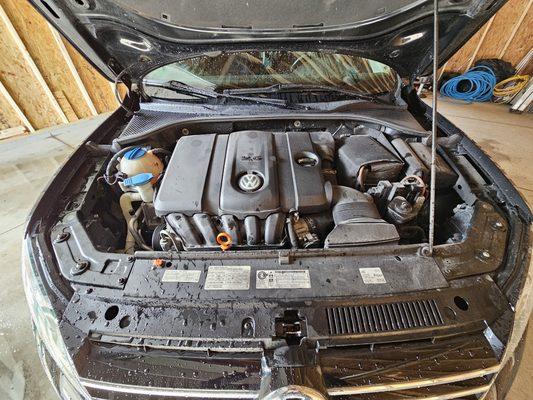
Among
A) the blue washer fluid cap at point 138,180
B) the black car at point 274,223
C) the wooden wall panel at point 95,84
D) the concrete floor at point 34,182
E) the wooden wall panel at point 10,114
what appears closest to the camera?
the black car at point 274,223

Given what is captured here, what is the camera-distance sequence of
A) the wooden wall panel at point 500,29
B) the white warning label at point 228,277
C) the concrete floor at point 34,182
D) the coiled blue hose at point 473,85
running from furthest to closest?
1. the coiled blue hose at point 473,85
2. the wooden wall panel at point 500,29
3. the concrete floor at point 34,182
4. the white warning label at point 228,277

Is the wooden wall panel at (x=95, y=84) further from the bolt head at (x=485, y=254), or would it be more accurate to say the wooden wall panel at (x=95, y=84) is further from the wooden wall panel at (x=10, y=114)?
the bolt head at (x=485, y=254)

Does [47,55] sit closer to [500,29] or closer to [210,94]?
[210,94]

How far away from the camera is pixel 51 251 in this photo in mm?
999

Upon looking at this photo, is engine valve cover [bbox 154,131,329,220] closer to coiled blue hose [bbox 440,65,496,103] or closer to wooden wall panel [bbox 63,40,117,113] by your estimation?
wooden wall panel [bbox 63,40,117,113]

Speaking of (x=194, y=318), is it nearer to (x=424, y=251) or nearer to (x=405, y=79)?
(x=424, y=251)

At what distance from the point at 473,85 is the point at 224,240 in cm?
526

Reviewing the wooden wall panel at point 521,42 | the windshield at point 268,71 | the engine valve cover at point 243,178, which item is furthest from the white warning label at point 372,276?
the wooden wall panel at point 521,42

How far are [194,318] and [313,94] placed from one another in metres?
1.27

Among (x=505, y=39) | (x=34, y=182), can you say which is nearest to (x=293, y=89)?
Answer: (x=34, y=182)

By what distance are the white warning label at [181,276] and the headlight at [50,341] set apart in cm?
32

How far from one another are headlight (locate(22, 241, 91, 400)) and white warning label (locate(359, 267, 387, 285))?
0.83m

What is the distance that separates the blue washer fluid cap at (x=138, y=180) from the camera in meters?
1.16

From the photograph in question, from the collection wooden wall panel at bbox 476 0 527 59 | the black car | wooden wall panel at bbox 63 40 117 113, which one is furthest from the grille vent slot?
wooden wall panel at bbox 476 0 527 59
